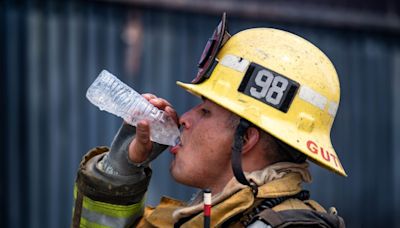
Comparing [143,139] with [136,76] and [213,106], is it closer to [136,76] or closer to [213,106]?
[213,106]

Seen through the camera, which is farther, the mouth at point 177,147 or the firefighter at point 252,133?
the mouth at point 177,147

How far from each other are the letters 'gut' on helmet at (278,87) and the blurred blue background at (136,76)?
3029 mm

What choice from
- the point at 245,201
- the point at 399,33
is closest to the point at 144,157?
the point at 245,201

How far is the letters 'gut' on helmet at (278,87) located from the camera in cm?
316

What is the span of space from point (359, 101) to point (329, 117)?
4510 mm

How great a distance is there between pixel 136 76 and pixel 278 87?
11.3 ft

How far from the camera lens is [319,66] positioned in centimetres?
324

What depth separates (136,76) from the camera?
6.52 m

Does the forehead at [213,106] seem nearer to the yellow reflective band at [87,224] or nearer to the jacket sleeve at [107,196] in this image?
the jacket sleeve at [107,196]

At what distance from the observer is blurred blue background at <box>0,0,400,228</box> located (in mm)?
6090

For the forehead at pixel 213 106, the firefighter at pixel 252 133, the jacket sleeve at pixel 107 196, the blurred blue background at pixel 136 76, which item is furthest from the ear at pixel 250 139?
the blurred blue background at pixel 136 76

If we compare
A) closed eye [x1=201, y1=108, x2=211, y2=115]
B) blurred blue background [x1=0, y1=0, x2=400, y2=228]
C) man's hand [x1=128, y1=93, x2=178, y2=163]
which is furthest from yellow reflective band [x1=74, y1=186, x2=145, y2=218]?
blurred blue background [x1=0, y1=0, x2=400, y2=228]

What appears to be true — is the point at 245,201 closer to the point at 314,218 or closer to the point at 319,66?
the point at 314,218

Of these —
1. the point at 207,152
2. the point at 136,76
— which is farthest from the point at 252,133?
the point at 136,76
